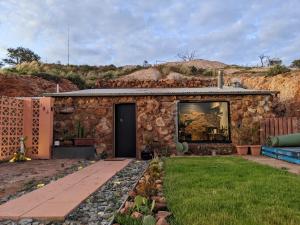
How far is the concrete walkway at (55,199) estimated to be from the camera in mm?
3826

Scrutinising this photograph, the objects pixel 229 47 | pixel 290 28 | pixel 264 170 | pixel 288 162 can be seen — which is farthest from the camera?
pixel 229 47

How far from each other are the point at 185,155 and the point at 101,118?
122 inches

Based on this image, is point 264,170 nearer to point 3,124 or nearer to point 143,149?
point 143,149

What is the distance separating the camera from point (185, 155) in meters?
11.2

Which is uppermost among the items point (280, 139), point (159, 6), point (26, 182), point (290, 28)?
point (290, 28)

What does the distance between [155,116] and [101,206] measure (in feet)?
23.6

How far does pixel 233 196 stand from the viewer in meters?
4.39

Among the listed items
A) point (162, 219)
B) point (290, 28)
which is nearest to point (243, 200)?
point (162, 219)

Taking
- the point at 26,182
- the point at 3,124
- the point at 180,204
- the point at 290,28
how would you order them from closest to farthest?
the point at 180,204 < the point at 26,182 < the point at 3,124 < the point at 290,28

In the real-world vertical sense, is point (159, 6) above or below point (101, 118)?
above

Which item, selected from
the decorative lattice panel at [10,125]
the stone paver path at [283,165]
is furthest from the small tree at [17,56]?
the stone paver path at [283,165]

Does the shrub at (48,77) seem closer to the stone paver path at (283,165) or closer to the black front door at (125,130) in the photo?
the black front door at (125,130)

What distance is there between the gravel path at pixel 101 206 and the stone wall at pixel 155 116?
4869 mm

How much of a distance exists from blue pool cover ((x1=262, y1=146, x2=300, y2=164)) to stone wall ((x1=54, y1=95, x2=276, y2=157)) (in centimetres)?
122
